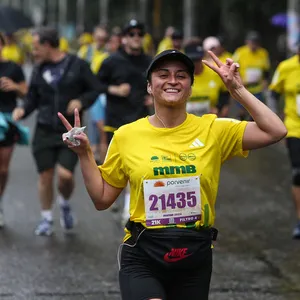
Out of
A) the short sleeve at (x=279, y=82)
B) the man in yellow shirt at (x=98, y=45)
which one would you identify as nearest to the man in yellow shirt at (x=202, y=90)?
the short sleeve at (x=279, y=82)

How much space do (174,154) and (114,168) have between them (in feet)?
1.09

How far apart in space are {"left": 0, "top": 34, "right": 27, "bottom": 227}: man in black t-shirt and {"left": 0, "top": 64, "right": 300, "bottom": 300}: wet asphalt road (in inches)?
27.2

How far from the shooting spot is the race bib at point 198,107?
9.58 meters

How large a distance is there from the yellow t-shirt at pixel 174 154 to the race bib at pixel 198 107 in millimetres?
5268

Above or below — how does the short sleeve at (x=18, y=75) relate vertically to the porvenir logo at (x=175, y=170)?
above

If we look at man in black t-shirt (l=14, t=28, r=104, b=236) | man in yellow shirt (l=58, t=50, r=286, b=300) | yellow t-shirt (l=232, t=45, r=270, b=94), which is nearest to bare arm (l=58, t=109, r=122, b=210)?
man in yellow shirt (l=58, t=50, r=286, b=300)

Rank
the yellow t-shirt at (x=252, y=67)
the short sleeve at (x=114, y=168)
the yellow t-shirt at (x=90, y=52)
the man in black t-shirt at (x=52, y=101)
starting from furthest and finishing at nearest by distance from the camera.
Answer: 1. the yellow t-shirt at (x=252, y=67)
2. the yellow t-shirt at (x=90, y=52)
3. the man in black t-shirt at (x=52, y=101)
4. the short sleeve at (x=114, y=168)

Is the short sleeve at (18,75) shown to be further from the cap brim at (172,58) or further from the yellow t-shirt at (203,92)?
the cap brim at (172,58)

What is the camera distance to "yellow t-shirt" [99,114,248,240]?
4113 millimetres

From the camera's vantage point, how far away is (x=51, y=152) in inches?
321

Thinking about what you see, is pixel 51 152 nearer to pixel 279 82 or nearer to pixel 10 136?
pixel 10 136

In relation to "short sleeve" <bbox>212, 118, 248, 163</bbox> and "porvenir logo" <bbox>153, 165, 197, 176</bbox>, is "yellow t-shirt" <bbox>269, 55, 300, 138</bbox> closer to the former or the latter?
"short sleeve" <bbox>212, 118, 248, 163</bbox>

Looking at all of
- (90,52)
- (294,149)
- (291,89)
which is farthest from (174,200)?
(90,52)

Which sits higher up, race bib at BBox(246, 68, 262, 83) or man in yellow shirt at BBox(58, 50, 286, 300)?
man in yellow shirt at BBox(58, 50, 286, 300)
